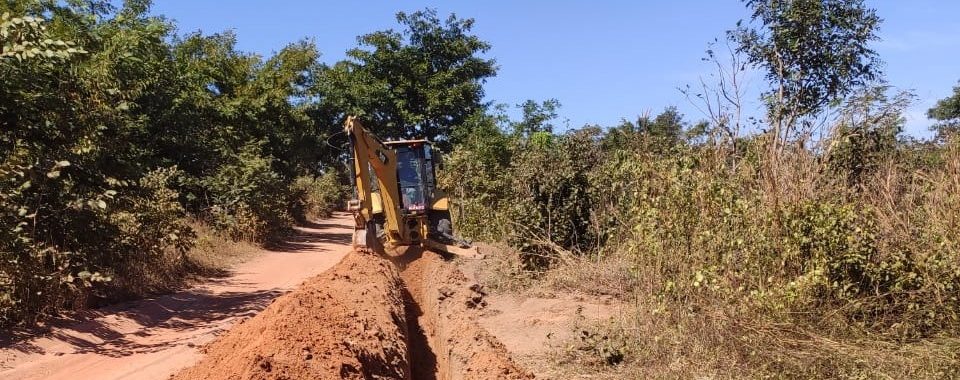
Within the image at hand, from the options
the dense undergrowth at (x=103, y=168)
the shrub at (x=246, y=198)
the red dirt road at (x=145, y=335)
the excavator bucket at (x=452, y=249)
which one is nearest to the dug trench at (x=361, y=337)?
the red dirt road at (x=145, y=335)

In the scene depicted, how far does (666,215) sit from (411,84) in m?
24.4

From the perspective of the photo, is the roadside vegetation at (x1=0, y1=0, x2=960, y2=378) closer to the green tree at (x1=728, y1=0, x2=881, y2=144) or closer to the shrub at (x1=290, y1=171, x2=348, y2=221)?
the green tree at (x1=728, y1=0, x2=881, y2=144)

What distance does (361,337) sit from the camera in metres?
6.32

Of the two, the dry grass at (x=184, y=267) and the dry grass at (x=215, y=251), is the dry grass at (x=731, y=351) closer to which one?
the dry grass at (x=184, y=267)

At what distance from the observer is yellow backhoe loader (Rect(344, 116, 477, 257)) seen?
11.9 metres

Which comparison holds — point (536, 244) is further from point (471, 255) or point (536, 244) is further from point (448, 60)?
point (448, 60)

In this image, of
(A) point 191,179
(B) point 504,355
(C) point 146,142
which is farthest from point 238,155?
(B) point 504,355

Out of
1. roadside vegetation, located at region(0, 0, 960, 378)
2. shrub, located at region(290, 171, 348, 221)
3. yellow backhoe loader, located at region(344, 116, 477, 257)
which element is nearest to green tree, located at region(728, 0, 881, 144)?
roadside vegetation, located at region(0, 0, 960, 378)

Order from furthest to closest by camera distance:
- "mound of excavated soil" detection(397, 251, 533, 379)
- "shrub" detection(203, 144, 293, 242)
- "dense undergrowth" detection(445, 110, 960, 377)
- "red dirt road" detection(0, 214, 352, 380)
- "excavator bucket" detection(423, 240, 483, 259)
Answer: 1. "shrub" detection(203, 144, 293, 242)
2. "excavator bucket" detection(423, 240, 483, 259)
3. "red dirt road" detection(0, 214, 352, 380)
4. "mound of excavated soil" detection(397, 251, 533, 379)
5. "dense undergrowth" detection(445, 110, 960, 377)

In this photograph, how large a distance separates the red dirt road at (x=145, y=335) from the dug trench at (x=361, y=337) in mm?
661

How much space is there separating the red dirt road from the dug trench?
0.66m

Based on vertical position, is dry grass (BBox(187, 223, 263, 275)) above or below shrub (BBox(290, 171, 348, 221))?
below

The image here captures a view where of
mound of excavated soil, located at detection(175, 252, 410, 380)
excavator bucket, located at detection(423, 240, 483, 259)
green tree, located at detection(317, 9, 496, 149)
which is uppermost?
green tree, located at detection(317, 9, 496, 149)

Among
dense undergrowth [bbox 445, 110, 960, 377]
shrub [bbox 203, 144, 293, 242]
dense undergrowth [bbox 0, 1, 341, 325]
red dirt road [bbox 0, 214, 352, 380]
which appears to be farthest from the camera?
shrub [bbox 203, 144, 293, 242]
